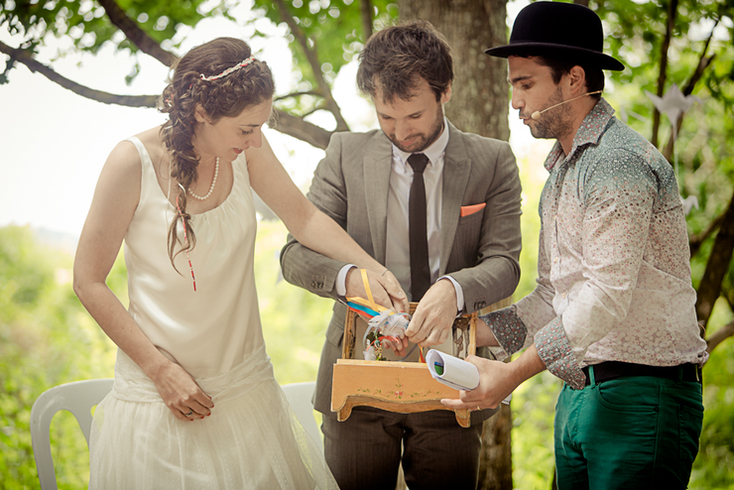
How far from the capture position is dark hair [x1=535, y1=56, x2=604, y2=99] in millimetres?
1662

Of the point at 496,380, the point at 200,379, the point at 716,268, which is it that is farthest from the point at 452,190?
the point at 716,268

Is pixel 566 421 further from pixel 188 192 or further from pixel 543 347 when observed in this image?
pixel 188 192

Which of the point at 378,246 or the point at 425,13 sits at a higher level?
the point at 425,13

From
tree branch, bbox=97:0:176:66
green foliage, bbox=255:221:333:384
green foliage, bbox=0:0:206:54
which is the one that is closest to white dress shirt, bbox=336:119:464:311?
tree branch, bbox=97:0:176:66

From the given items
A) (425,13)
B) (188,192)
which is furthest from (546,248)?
(425,13)

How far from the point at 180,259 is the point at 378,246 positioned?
2.32ft

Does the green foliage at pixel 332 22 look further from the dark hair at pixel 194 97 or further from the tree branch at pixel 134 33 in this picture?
the dark hair at pixel 194 97

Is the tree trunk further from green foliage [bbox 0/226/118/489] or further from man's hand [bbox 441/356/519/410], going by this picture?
green foliage [bbox 0/226/118/489]

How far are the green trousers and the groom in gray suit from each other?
451 mm

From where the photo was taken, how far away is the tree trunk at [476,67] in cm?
298

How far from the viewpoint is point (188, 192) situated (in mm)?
1729

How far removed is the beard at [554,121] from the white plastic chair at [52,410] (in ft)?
6.83

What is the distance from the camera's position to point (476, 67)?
118 inches

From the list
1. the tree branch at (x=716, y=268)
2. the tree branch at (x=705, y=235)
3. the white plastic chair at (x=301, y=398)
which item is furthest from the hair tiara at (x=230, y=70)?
the tree branch at (x=705, y=235)
